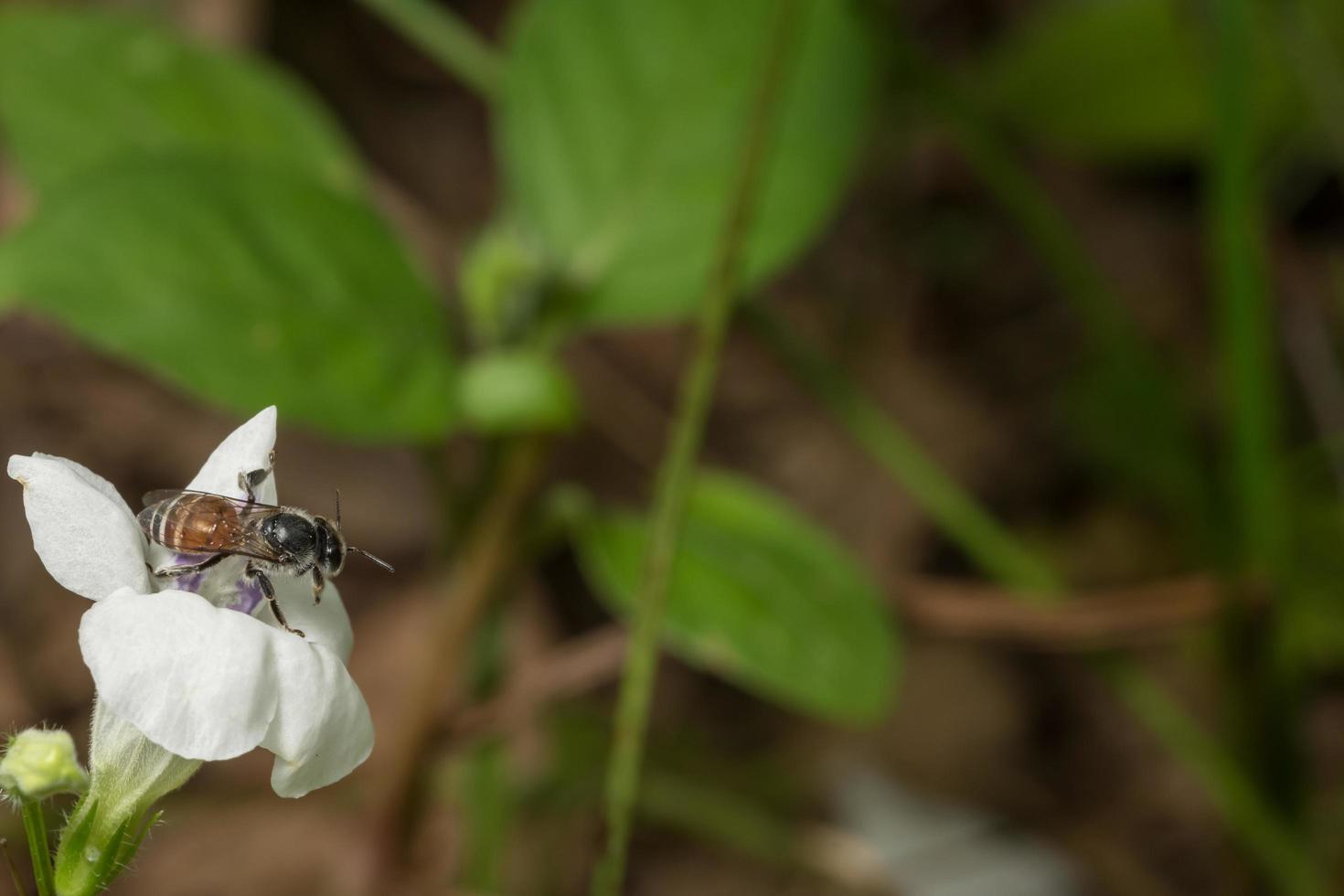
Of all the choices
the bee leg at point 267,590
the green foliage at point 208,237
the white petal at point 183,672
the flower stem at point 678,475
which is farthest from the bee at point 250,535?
the green foliage at point 208,237

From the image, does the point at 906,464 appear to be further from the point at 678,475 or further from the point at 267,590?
the point at 267,590

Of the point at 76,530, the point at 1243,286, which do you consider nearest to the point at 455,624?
the point at 76,530

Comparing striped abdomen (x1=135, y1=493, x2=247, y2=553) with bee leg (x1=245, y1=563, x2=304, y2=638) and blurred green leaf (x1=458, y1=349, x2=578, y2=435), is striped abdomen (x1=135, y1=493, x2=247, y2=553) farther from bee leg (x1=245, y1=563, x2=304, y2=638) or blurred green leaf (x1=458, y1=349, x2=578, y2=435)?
blurred green leaf (x1=458, y1=349, x2=578, y2=435)

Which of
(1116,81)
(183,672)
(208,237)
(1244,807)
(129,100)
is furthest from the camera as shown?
(1116,81)

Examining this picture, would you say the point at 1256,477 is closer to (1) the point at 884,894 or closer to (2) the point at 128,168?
(1) the point at 884,894

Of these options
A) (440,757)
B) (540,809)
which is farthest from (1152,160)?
(440,757)

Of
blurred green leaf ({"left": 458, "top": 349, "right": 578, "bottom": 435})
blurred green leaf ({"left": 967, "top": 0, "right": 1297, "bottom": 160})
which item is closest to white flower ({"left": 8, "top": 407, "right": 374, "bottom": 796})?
blurred green leaf ({"left": 458, "top": 349, "right": 578, "bottom": 435})
